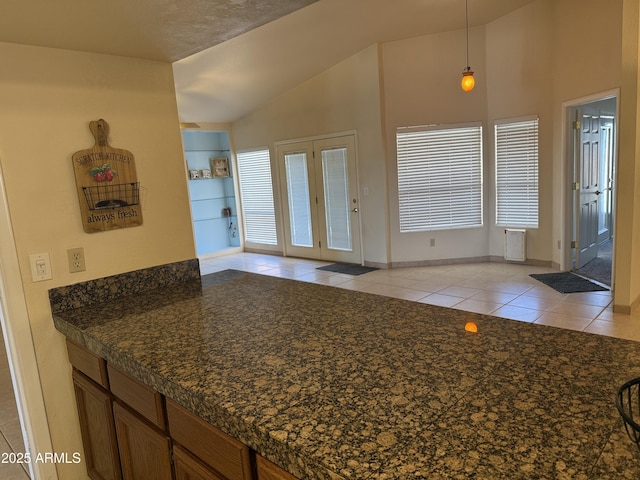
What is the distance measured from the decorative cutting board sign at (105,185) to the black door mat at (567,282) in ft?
14.6

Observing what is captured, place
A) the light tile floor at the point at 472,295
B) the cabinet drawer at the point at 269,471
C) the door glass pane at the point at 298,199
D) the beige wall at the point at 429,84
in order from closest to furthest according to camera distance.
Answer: the cabinet drawer at the point at 269,471, the light tile floor at the point at 472,295, the beige wall at the point at 429,84, the door glass pane at the point at 298,199

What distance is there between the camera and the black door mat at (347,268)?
6.24m

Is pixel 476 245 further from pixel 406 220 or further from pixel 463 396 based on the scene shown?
pixel 463 396

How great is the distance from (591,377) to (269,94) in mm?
6743

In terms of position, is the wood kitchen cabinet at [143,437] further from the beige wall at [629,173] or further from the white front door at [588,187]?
the white front door at [588,187]

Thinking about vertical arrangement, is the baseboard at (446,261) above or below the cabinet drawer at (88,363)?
below

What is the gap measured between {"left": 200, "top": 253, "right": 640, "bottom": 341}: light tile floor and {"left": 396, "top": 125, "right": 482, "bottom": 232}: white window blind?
2.39 ft

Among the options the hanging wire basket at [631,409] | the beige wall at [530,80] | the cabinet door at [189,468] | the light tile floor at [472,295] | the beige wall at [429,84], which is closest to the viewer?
the hanging wire basket at [631,409]

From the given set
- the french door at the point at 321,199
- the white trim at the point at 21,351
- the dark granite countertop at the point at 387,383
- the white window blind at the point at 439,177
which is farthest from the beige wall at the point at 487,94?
the white trim at the point at 21,351

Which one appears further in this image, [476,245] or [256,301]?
[476,245]

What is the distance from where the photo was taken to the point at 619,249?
12.6 feet

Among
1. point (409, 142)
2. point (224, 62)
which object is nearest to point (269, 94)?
point (224, 62)

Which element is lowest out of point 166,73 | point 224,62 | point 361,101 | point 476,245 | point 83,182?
point 476,245

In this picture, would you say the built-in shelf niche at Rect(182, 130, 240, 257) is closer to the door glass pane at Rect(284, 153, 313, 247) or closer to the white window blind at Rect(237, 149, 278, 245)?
the white window blind at Rect(237, 149, 278, 245)
